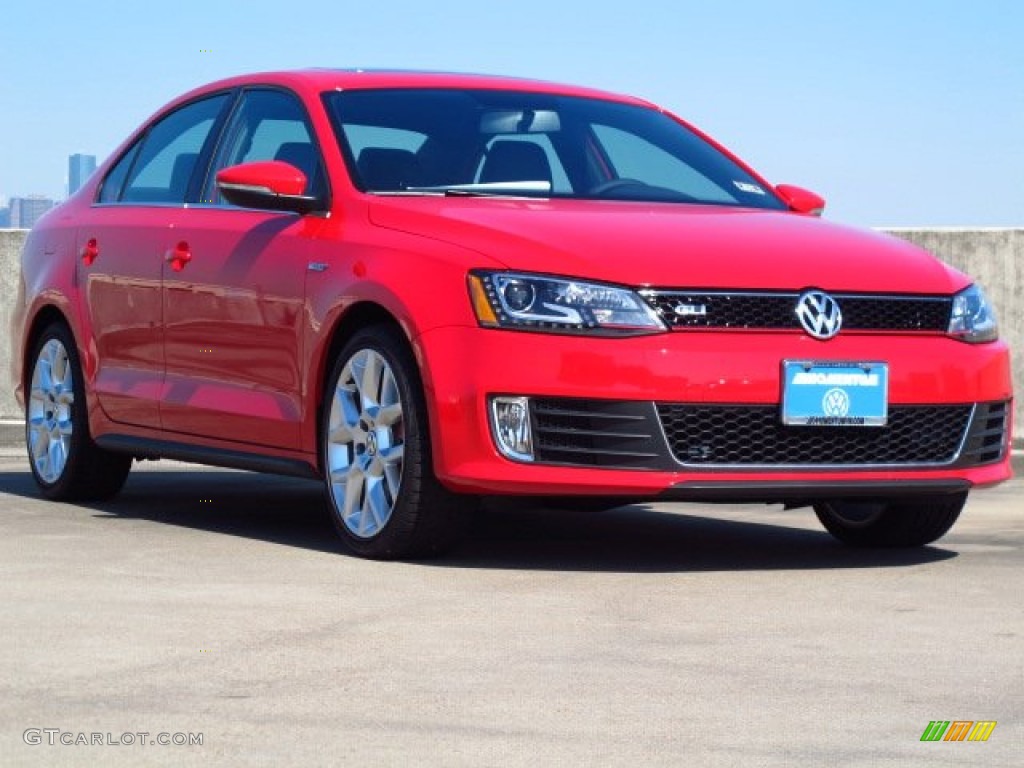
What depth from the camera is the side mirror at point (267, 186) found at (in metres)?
8.07

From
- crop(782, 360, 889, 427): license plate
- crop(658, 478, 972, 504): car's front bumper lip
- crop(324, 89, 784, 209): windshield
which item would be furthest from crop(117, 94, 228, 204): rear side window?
crop(782, 360, 889, 427): license plate

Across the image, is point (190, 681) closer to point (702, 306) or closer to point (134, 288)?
point (702, 306)

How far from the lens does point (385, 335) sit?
7.54m

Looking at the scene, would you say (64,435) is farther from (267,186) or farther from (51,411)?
(267,186)

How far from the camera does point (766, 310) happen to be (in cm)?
726

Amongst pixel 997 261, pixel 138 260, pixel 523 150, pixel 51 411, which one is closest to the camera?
pixel 523 150

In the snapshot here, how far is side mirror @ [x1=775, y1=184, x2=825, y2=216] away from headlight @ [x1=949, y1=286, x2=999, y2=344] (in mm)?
1017

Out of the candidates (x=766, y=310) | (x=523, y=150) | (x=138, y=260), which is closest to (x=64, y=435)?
(x=138, y=260)

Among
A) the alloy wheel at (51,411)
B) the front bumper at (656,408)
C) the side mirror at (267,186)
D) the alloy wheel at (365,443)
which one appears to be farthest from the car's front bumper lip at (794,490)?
the alloy wheel at (51,411)

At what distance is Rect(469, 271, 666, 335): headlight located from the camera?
7129 millimetres

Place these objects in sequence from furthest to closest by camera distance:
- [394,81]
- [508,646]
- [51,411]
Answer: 1. [51,411]
2. [394,81]
3. [508,646]

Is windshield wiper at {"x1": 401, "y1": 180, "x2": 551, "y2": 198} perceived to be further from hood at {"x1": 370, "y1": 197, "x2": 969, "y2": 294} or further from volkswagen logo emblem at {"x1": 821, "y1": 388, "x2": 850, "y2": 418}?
volkswagen logo emblem at {"x1": 821, "y1": 388, "x2": 850, "y2": 418}

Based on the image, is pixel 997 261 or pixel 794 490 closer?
pixel 794 490

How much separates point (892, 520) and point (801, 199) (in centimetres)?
126
